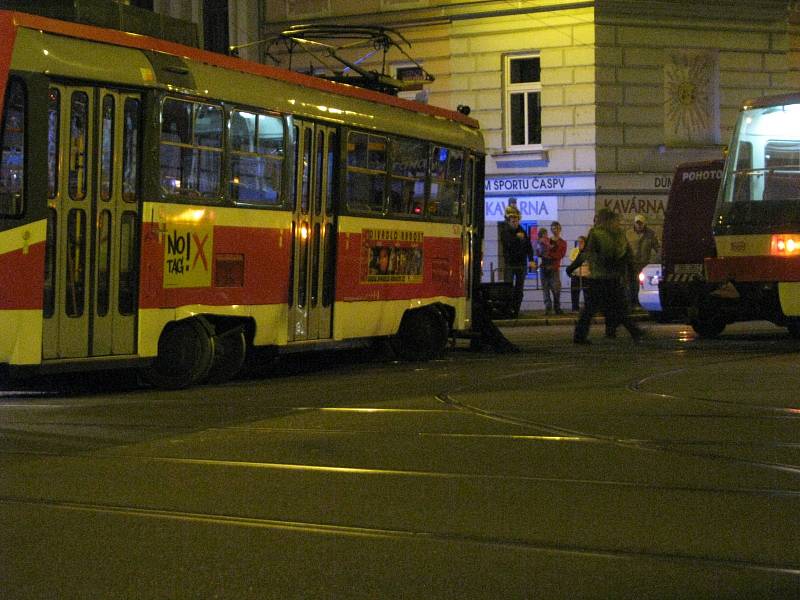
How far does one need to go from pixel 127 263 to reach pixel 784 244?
9.09m

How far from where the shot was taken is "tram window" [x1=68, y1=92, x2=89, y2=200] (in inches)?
453

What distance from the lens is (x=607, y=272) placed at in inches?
711

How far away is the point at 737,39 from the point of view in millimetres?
30734

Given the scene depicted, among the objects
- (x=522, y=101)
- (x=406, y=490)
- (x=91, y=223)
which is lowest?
(x=406, y=490)

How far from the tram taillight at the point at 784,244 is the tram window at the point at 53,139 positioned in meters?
9.75

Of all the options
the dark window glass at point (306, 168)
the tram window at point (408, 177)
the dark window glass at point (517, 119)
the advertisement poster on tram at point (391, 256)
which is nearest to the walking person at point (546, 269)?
the dark window glass at point (517, 119)

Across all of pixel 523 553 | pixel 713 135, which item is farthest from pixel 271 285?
pixel 713 135

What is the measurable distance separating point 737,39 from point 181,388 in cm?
2116

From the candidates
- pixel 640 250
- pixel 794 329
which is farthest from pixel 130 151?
pixel 640 250

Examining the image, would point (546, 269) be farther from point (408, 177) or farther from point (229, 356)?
point (229, 356)

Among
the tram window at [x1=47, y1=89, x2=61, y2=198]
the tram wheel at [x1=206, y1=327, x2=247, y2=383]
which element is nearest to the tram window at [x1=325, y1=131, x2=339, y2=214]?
the tram wheel at [x1=206, y1=327, x2=247, y2=383]

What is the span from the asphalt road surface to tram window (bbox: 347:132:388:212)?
8.62ft

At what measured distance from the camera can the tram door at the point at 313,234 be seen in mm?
14062

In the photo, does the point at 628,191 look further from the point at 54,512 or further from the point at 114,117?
the point at 54,512
